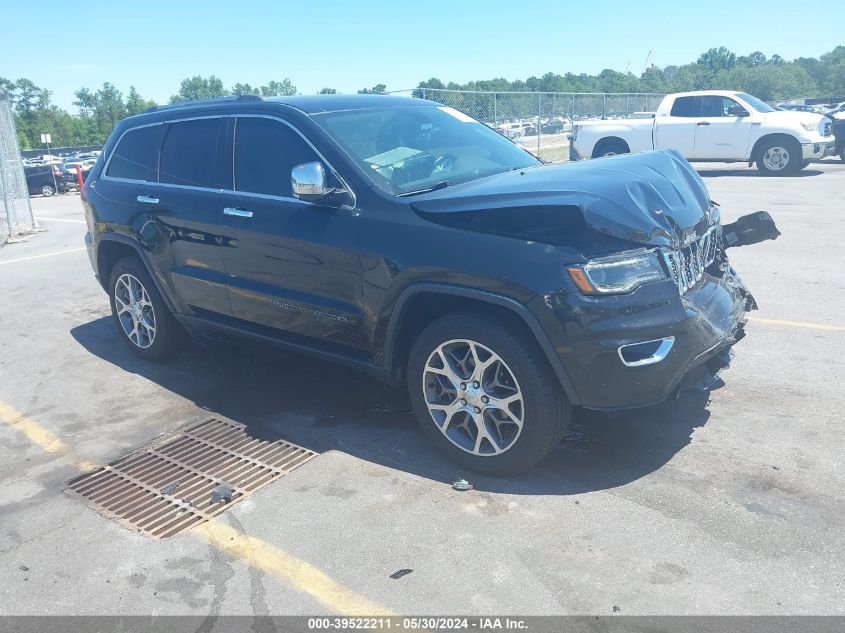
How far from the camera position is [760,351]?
5.26m

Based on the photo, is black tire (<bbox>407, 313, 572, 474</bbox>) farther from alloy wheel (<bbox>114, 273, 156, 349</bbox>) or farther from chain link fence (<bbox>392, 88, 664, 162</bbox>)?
chain link fence (<bbox>392, 88, 664, 162</bbox>)

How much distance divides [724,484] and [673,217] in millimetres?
1339

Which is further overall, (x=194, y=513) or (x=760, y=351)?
(x=760, y=351)

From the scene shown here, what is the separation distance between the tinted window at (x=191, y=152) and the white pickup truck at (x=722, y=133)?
12.9m

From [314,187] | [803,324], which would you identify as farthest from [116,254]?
[803,324]

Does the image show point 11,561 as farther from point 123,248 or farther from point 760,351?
point 760,351

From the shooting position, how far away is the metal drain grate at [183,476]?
3691 mm

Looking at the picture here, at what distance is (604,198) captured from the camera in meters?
3.39

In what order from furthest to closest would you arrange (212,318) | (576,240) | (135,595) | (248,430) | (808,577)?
(212,318), (248,430), (576,240), (135,595), (808,577)

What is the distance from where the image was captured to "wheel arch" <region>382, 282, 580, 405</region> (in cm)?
338

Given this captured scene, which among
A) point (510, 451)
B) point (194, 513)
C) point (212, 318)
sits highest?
point (212, 318)

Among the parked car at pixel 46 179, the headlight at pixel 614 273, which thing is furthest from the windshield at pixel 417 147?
the parked car at pixel 46 179


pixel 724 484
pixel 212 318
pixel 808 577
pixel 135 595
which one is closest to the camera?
pixel 808 577

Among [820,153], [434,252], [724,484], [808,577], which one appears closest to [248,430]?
[434,252]
